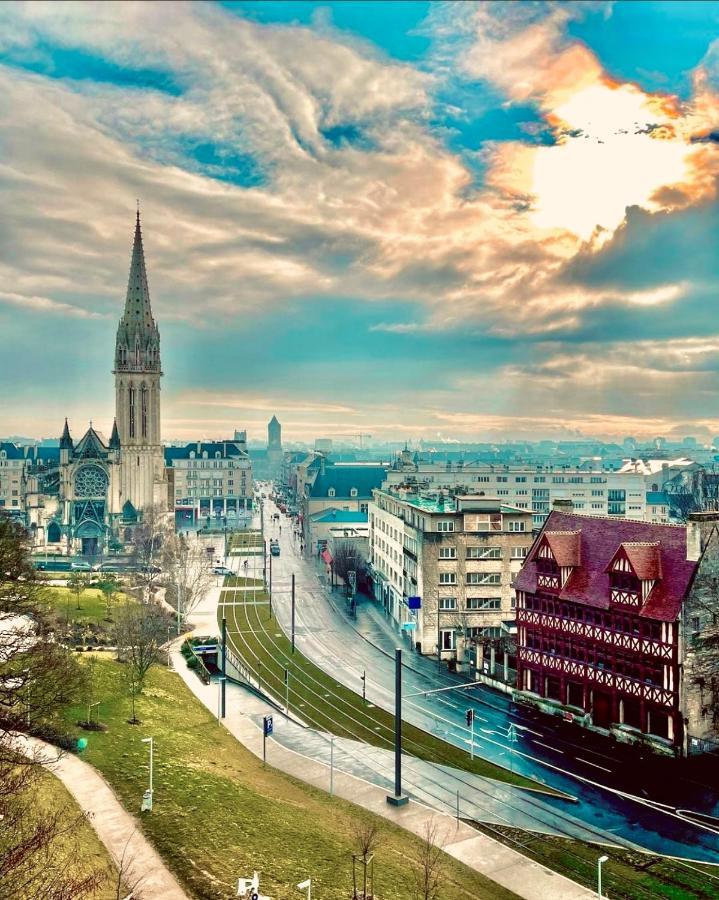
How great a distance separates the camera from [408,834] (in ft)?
127

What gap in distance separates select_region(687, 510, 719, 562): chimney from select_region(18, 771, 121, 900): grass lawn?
40.2 m

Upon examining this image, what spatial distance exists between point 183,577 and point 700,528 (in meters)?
72.4

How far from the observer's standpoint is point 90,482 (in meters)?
156

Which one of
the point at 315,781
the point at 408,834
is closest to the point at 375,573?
the point at 315,781

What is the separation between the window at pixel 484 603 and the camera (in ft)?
253

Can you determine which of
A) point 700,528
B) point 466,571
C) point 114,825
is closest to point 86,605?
point 466,571

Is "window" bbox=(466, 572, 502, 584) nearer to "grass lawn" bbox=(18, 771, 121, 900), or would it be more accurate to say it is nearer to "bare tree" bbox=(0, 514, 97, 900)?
"bare tree" bbox=(0, 514, 97, 900)

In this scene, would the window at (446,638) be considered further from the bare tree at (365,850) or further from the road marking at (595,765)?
the bare tree at (365,850)

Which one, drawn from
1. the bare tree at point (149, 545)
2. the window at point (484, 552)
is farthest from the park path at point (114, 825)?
the bare tree at point (149, 545)

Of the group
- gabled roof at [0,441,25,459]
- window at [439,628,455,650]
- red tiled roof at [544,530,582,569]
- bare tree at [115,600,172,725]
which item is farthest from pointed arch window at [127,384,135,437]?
red tiled roof at [544,530,582,569]

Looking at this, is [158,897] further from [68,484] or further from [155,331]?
[155,331]

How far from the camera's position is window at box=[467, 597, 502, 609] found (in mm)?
77188

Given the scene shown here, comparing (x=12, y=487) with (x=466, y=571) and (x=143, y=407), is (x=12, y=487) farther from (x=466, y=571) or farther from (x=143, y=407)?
(x=466, y=571)

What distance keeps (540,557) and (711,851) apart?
2664 centimetres
